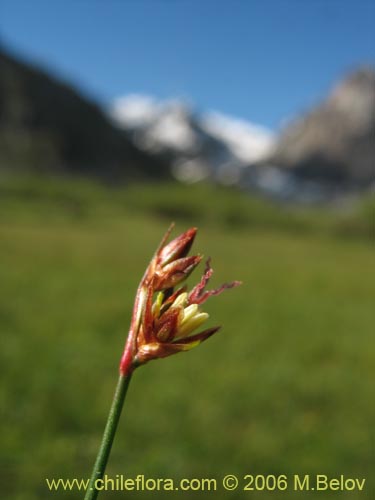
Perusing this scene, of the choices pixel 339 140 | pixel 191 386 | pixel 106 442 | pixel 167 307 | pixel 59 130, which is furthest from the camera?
pixel 339 140

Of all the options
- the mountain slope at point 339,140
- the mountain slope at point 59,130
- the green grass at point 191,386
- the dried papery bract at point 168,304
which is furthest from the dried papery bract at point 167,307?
the mountain slope at point 339,140

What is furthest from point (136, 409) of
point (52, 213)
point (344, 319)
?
point (52, 213)

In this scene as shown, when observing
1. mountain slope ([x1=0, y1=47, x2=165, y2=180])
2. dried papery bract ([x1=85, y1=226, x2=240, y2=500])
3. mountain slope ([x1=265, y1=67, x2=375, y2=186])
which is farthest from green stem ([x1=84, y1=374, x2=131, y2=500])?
mountain slope ([x1=265, y1=67, x2=375, y2=186])

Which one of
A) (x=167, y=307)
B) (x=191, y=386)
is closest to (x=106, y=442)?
(x=167, y=307)

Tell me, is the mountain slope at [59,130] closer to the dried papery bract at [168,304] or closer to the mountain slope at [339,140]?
the dried papery bract at [168,304]

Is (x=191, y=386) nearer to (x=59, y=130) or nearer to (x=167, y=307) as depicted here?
(x=167, y=307)

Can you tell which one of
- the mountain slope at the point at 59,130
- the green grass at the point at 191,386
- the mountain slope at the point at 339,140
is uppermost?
the mountain slope at the point at 339,140

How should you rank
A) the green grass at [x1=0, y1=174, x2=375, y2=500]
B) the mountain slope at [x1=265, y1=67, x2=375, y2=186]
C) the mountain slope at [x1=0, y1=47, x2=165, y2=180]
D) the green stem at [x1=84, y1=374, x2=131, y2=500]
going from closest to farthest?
the green stem at [x1=84, y1=374, x2=131, y2=500]
the green grass at [x1=0, y1=174, x2=375, y2=500]
the mountain slope at [x1=0, y1=47, x2=165, y2=180]
the mountain slope at [x1=265, y1=67, x2=375, y2=186]

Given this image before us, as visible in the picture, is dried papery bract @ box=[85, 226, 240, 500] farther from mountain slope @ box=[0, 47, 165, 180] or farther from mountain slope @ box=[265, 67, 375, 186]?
mountain slope @ box=[265, 67, 375, 186]

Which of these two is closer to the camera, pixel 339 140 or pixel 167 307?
pixel 167 307
